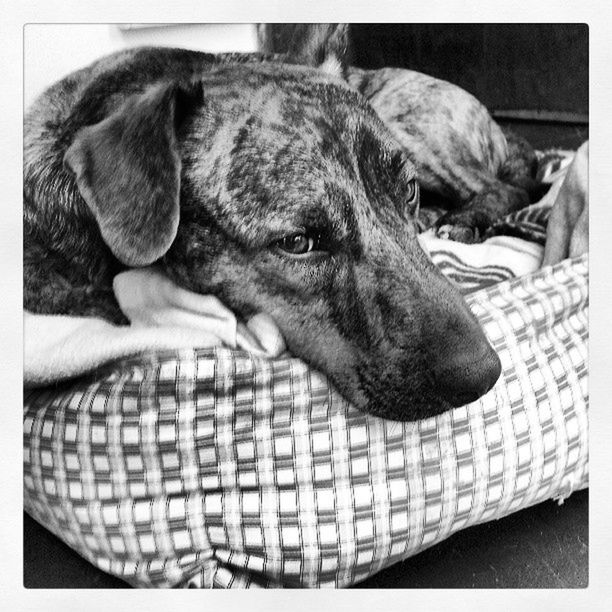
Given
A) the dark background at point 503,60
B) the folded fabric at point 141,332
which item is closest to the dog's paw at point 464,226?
the dark background at point 503,60

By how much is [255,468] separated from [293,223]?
47 centimetres

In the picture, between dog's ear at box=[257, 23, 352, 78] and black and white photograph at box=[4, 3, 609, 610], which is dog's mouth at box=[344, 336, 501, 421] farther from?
dog's ear at box=[257, 23, 352, 78]

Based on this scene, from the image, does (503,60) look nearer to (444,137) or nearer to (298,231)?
(444,137)

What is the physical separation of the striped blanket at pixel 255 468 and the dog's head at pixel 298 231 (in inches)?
4.3

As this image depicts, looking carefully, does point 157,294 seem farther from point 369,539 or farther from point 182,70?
point 369,539

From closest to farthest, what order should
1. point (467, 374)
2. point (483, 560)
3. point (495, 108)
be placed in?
point (467, 374) → point (483, 560) → point (495, 108)

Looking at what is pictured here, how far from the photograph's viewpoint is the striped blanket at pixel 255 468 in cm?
142

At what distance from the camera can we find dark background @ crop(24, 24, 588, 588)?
61.2 inches

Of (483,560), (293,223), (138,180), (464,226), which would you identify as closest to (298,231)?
(293,223)

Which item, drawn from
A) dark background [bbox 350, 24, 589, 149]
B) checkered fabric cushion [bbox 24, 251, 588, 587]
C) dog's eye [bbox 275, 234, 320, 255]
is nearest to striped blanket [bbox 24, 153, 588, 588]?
checkered fabric cushion [bbox 24, 251, 588, 587]

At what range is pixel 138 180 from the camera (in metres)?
1.38

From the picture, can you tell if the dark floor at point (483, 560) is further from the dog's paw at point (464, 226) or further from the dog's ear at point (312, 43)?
the dog's ear at point (312, 43)

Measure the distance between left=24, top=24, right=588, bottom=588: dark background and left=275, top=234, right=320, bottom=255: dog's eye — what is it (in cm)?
46
